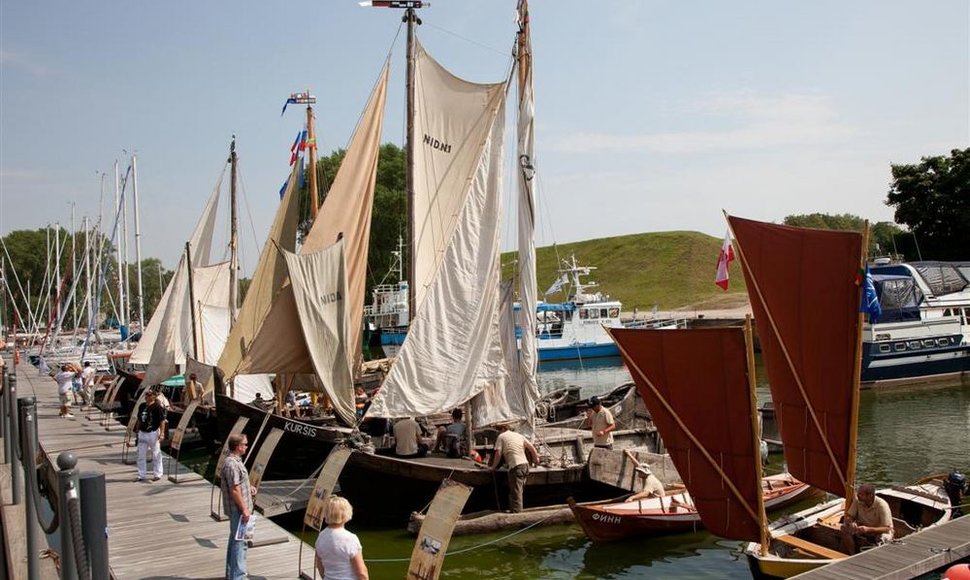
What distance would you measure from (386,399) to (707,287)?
79.8 metres

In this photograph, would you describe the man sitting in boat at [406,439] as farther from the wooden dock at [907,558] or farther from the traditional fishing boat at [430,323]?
the wooden dock at [907,558]

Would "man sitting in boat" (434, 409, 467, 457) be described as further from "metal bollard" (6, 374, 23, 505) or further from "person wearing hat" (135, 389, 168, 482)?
"metal bollard" (6, 374, 23, 505)

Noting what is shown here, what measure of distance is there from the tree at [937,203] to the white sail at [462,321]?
5310 cm

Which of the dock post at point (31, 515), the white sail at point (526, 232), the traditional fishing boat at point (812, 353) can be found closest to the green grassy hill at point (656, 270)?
the white sail at point (526, 232)

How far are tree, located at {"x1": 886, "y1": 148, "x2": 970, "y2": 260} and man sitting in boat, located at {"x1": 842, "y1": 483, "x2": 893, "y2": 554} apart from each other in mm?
55047

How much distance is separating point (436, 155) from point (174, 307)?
46.0 ft

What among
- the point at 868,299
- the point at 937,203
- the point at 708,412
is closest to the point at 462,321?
the point at 708,412

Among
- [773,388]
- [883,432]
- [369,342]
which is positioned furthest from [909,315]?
[369,342]

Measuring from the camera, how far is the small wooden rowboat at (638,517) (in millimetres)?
14930

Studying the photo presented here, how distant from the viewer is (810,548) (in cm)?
1213

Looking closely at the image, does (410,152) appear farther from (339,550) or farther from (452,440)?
(339,550)

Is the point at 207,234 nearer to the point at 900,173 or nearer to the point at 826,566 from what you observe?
the point at 826,566

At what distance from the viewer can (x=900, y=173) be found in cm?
6381

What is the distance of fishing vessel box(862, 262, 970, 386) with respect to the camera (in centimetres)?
3828
